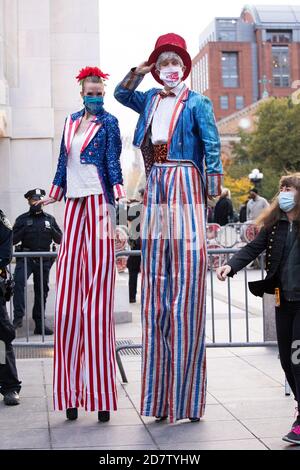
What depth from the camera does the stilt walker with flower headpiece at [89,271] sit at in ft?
17.1

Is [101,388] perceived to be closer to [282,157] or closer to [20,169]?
[20,169]

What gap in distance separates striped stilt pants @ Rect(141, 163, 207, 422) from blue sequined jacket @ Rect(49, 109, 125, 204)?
225mm

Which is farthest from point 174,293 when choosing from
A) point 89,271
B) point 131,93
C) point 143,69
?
point 143,69

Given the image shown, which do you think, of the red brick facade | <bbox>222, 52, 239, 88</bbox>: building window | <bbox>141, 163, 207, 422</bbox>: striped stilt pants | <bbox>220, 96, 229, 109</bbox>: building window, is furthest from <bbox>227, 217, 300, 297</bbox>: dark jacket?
<bbox>222, 52, 239, 88</bbox>: building window

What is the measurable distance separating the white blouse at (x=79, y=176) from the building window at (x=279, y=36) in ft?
271

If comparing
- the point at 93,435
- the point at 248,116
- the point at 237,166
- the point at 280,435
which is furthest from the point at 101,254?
the point at 248,116

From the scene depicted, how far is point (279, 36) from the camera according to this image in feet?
288

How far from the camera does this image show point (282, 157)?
52.2 m

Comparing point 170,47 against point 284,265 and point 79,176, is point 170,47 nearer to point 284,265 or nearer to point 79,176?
point 79,176

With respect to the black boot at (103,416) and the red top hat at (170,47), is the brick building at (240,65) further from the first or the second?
the black boot at (103,416)

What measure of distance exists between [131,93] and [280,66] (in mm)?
101506

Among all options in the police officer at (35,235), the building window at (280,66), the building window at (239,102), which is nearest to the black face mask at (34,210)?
the police officer at (35,235)

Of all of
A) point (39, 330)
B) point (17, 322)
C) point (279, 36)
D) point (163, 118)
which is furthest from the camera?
point (279, 36)
